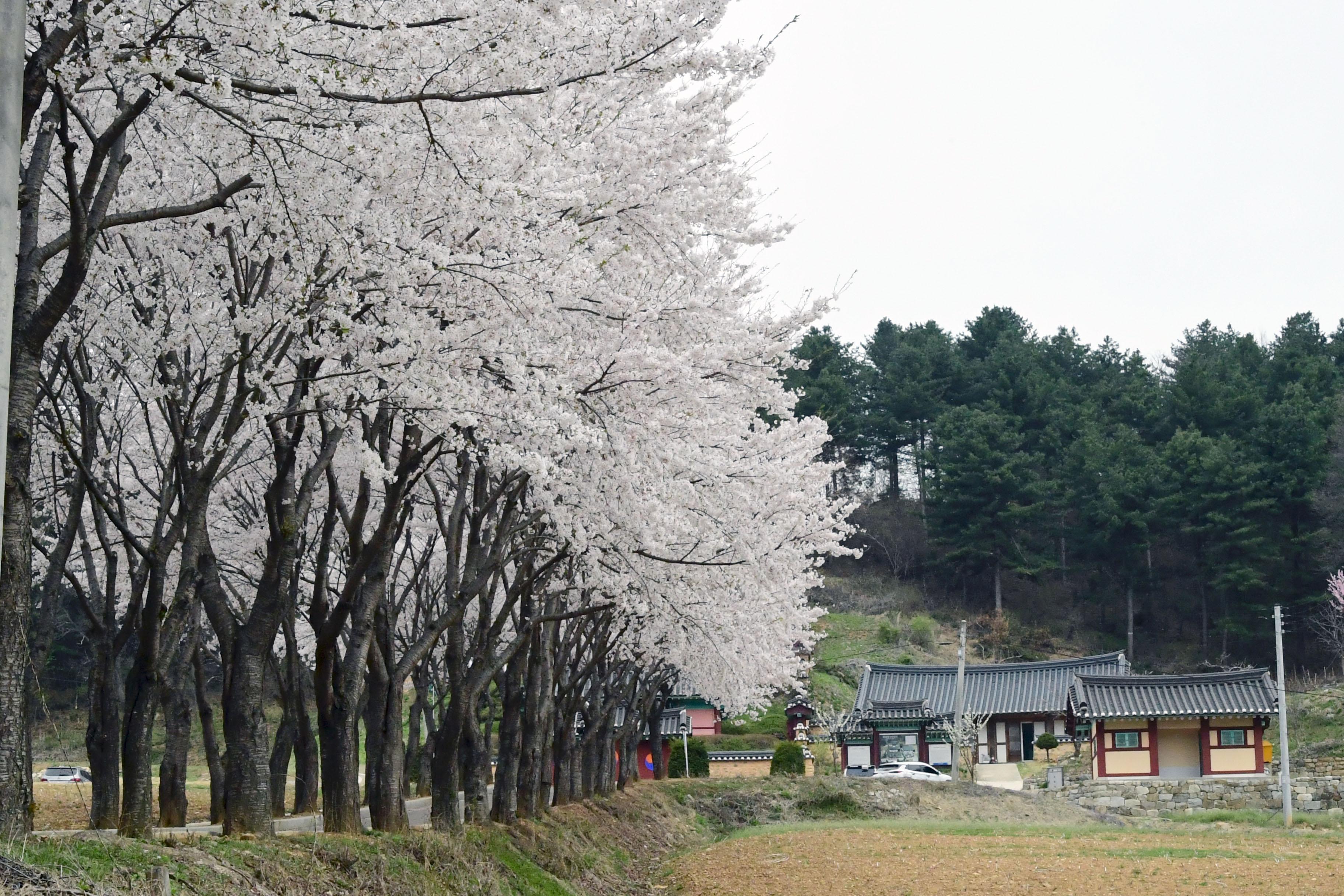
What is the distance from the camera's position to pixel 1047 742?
44.2 meters

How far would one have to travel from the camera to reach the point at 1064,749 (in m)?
47.0

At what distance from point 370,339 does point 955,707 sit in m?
41.1

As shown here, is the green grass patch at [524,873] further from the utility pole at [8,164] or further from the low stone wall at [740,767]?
the low stone wall at [740,767]

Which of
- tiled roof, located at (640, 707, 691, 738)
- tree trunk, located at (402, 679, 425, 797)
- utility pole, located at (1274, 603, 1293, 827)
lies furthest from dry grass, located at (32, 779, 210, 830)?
utility pole, located at (1274, 603, 1293, 827)

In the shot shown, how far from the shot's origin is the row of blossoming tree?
6.81 metres

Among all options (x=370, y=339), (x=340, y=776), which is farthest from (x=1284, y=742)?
(x=370, y=339)

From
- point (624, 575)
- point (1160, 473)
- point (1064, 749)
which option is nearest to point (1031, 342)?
point (1160, 473)

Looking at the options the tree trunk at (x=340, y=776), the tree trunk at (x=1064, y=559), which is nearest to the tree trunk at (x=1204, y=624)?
the tree trunk at (x=1064, y=559)

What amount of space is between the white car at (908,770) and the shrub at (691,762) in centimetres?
587

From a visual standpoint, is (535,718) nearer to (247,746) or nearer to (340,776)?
(340,776)

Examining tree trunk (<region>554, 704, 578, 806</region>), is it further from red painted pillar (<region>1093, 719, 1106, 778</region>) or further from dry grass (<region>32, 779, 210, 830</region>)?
red painted pillar (<region>1093, 719, 1106, 778</region>)

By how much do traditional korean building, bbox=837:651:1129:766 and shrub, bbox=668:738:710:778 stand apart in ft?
21.6

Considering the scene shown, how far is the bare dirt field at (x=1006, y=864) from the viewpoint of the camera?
16.2 metres

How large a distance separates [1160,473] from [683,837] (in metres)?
35.0
